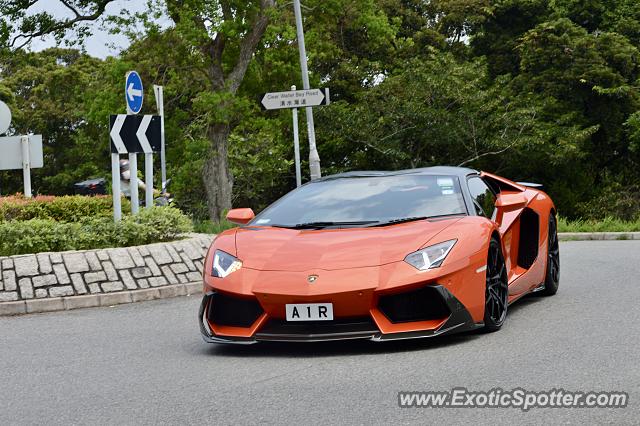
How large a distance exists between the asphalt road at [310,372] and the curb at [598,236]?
10.4 meters

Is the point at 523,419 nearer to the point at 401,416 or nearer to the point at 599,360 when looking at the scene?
the point at 401,416

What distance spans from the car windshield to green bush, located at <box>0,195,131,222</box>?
22.8ft

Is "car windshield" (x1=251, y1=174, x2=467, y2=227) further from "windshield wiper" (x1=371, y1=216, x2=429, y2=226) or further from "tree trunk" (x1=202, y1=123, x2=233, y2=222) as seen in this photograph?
"tree trunk" (x1=202, y1=123, x2=233, y2=222)

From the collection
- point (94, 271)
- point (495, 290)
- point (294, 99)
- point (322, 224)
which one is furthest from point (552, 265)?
point (294, 99)

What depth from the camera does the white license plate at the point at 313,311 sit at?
6816mm

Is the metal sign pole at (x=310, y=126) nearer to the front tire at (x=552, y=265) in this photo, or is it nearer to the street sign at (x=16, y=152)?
the street sign at (x=16, y=152)

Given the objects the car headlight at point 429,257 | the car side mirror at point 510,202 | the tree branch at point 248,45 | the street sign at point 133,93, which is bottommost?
the car headlight at point 429,257

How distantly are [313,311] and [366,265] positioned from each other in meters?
0.48

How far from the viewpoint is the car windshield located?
26.0 ft

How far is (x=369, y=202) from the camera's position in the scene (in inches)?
320

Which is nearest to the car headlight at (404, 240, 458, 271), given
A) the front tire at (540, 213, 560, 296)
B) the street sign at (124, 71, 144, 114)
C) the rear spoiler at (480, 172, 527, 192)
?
the rear spoiler at (480, 172, 527, 192)

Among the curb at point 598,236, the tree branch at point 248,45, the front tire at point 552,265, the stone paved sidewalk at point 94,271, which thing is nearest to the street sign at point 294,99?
the curb at point 598,236

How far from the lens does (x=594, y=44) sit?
129 feet

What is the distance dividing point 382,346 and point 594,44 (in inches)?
1352
